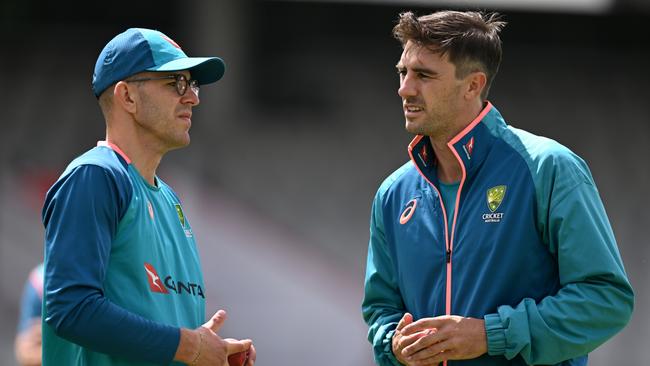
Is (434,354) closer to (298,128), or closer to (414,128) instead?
(414,128)

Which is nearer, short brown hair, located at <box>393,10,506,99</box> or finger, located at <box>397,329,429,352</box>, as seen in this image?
finger, located at <box>397,329,429,352</box>

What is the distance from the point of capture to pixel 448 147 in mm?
3328

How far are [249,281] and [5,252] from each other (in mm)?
2548

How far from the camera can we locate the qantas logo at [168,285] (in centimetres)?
305

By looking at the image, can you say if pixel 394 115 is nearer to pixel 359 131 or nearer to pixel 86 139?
pixel 359 131

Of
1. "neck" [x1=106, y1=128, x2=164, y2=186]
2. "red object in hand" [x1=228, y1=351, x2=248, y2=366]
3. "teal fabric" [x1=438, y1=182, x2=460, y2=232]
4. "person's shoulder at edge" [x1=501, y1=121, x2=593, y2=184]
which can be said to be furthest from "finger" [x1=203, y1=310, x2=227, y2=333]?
"person's shoulder at edge" [x1=501, y1=121, x2=593, y2=184]

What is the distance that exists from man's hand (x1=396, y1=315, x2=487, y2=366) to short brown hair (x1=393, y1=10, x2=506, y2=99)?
2.53ft

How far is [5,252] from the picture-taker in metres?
11.2

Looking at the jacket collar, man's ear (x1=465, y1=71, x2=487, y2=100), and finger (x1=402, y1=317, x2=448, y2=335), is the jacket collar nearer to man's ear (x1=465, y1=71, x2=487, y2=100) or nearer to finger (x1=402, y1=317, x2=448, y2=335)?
man's ear (x1=465, y1=71, x2=487, y2=100)

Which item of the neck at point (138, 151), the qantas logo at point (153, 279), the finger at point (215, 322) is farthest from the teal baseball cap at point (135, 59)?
the finger at point (215, 322)

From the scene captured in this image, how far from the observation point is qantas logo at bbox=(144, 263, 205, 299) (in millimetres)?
3049

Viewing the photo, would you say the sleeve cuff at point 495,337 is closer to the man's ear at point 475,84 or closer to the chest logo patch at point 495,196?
the chest logo patch at point 495,196

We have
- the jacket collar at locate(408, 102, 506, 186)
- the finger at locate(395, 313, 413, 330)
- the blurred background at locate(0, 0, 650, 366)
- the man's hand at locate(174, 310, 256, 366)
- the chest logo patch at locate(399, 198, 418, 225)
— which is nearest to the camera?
the man's hand at locate(174, 310, 256, 366)

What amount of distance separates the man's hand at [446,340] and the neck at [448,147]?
1.67 ft
